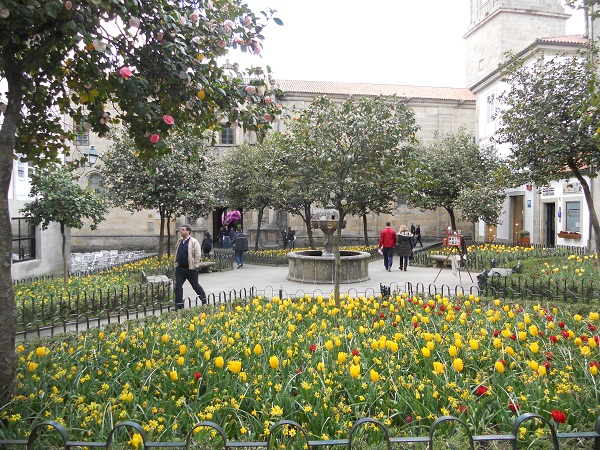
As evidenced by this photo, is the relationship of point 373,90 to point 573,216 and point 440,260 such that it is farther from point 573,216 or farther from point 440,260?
point 440,260

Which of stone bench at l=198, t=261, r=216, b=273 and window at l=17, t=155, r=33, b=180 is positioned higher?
window at l=17, t=155, r=33, b=180

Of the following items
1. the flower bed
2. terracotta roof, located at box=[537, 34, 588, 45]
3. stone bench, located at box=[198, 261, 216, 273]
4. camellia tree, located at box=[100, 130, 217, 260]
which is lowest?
stone bench, located at box=[198, 261, 216, 273]

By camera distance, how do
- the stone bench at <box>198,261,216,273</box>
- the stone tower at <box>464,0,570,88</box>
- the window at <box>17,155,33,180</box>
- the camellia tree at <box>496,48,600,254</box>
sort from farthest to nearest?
1. the stone tower at <box>464,0,570,88</box>
2. the stone bench at <box>198,261,216,273</box>
3. the window at <box>17,155,33,180</box>
4. the camellia tree at <box>496,48,600,254</box>

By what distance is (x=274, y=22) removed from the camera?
4.53 m

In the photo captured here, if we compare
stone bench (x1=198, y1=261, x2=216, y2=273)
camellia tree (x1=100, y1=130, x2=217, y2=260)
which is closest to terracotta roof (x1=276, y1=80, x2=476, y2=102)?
camellia tree (x1=100, y1=130, x2=217, y2=260)

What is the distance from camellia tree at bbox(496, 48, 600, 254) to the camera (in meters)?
10.2

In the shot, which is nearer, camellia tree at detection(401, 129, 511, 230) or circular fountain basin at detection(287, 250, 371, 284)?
circular fountain basin at detection(287, 250, 371, 284)

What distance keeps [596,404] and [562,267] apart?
865cm

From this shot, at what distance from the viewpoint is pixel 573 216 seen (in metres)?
18.4

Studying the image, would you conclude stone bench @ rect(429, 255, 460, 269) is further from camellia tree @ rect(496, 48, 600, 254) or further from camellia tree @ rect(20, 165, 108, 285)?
camellia tree @ rect(20, 165, 108, 285)

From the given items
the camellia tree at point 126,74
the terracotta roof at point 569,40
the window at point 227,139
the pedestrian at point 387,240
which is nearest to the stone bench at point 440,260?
the pedestrian at point 387,240

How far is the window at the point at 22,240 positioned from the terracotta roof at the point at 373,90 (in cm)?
2248

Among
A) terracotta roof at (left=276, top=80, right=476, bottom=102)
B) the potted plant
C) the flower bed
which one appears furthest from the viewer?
terracotta roof at (left=276, top=80, right=476, bottom=102)

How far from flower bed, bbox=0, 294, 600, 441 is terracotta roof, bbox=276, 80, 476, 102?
29.9 metres
